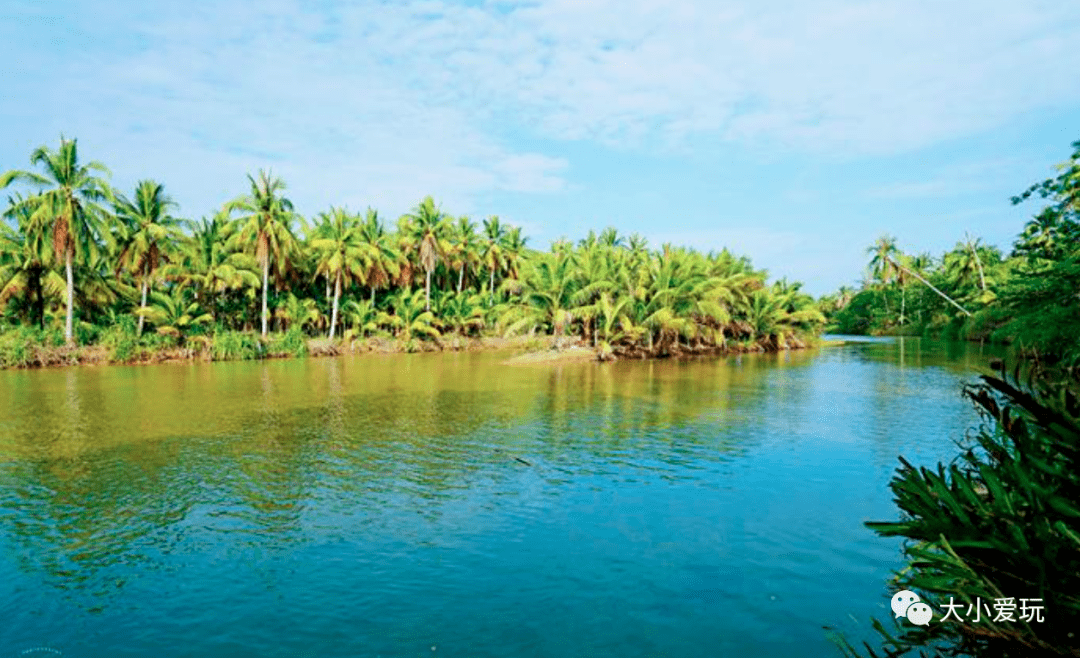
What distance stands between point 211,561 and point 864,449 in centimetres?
1334

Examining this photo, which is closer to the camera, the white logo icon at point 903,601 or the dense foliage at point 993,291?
the white logo icon at point 903,601

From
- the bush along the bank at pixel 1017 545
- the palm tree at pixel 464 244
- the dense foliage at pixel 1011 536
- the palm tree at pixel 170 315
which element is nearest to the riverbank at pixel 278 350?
the palm tree at pixel 170 315

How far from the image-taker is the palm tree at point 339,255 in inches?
1857

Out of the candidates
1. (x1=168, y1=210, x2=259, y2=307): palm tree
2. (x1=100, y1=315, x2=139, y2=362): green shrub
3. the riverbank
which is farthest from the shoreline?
(x1=168, y1=210, x2=259, y2=307): palm tree

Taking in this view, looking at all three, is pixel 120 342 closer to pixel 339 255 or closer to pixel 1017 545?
pixel 339 255

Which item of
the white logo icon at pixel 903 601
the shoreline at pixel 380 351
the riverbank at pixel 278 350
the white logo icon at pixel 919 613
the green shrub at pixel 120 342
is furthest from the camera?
the green shrub at pixel 120 342

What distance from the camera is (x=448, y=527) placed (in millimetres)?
9734

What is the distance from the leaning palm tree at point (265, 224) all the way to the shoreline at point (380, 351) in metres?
4.06

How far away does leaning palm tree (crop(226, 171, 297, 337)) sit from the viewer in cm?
4303

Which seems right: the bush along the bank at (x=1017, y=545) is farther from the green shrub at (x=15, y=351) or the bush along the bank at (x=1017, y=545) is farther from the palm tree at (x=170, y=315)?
the palm tree at (x=170, y=315)

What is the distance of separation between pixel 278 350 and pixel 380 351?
25.3 ft

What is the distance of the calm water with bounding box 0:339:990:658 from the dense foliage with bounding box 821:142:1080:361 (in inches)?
136

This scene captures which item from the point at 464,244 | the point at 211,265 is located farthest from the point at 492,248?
the point at 211,265

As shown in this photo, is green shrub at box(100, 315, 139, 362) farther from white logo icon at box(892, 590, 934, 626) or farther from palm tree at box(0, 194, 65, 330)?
white logo icon at box(892, 590, 934, 626)
